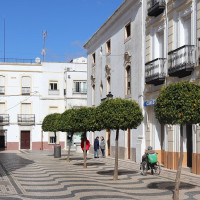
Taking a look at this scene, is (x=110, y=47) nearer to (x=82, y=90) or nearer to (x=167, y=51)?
(x=167, y=51)

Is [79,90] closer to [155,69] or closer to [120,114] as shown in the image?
[155,69]

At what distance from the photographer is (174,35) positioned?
19500mm

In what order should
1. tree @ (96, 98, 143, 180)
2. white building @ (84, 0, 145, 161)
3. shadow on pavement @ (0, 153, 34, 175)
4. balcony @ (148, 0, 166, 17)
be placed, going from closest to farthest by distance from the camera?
tree @ (96, 98, 143, 180) < balcony @ (148, 0, 166, 17) < shadow on pavement @ (0, 153, 34, 175) < white building @ (84, 0, 145, 161)

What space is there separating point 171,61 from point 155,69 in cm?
197

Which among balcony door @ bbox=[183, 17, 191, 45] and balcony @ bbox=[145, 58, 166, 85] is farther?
balcony @ bbox=[145, 58, 166, 85]

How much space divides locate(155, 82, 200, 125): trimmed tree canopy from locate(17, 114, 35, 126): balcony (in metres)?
39.2

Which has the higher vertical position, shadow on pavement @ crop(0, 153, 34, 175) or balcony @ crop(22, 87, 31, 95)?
balcony @ crop(22, 87, 31, 95)

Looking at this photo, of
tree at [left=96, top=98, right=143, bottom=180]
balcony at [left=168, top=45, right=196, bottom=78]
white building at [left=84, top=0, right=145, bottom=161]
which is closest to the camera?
tree at [left=96, top=98, right=143, bottom=180]

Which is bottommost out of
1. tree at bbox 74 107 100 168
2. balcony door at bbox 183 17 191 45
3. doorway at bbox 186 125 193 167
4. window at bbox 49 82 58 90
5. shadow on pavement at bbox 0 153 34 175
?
shadow on pavement at bbox 0 153 34 175

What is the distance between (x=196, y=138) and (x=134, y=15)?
33.6 feet

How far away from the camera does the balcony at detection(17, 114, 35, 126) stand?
48.9 meters

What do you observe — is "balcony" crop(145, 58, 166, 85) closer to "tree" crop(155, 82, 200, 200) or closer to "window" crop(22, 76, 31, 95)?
"tree" crop(155, 82, 200, 200)

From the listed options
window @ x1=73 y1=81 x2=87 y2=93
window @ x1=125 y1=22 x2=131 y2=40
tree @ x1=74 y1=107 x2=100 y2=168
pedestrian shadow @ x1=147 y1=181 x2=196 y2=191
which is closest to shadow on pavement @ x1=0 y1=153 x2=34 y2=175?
tree @ x1=74 y1=107 x2=100 y2=168

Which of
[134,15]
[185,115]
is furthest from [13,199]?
[134,15]
